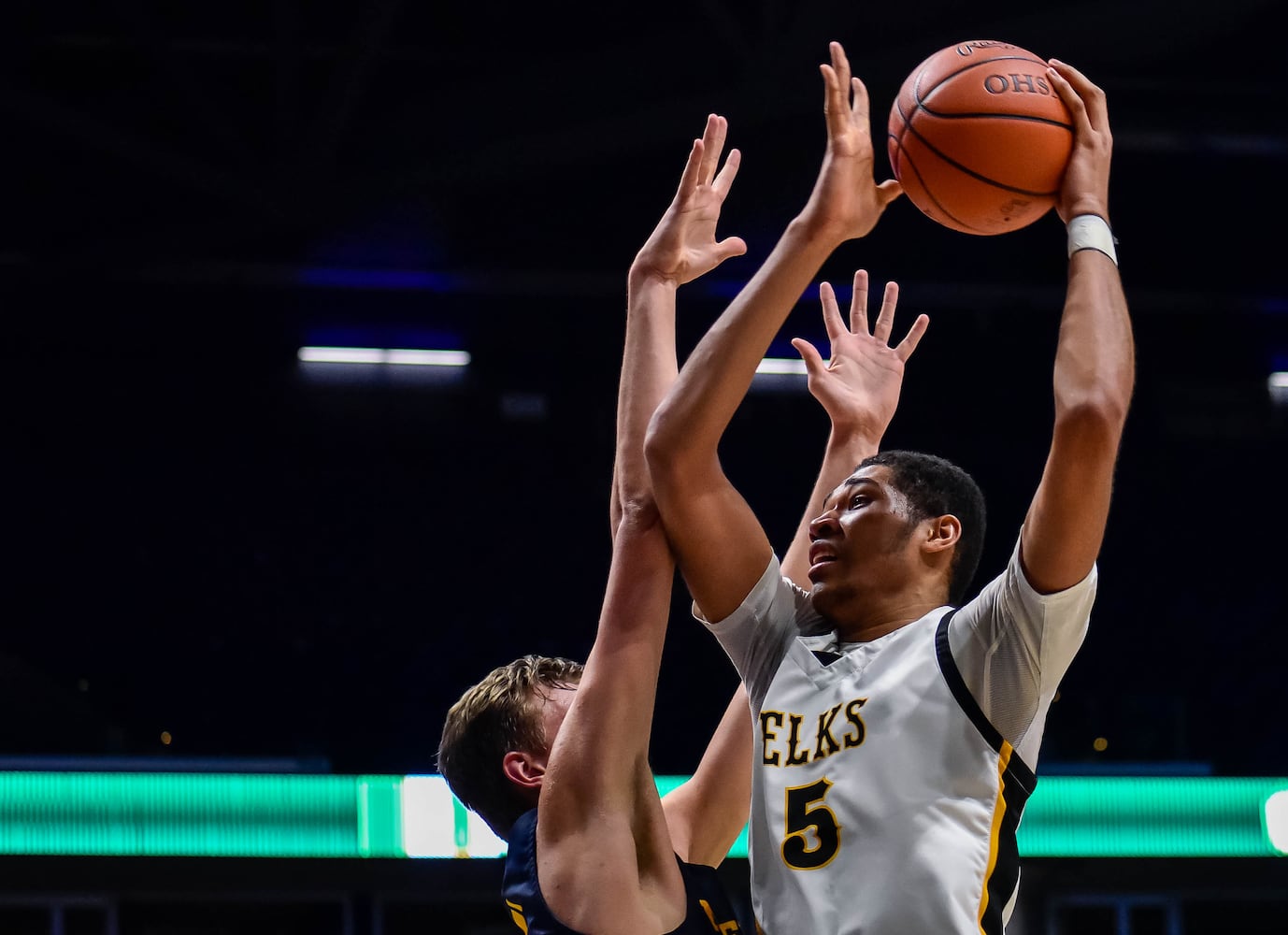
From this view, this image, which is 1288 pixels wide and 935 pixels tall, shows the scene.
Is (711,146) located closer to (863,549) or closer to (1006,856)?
(863,549)

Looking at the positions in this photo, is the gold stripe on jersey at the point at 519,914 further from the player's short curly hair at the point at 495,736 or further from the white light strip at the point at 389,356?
the white light strip at the point at 389,356

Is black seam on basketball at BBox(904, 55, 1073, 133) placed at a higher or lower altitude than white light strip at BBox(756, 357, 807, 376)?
lower

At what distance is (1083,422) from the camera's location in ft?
6.30

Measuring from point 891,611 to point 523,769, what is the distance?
2.11 feet

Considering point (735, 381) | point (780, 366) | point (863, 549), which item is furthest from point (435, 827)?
point (735, 381)

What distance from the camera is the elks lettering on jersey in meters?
2.05

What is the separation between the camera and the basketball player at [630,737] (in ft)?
7.06

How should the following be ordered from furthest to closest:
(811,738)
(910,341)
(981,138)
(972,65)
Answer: (910,341), (972,65), (981,138), (811,738)

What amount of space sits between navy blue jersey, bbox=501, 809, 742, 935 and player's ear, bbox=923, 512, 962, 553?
0.61m

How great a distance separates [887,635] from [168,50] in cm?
529

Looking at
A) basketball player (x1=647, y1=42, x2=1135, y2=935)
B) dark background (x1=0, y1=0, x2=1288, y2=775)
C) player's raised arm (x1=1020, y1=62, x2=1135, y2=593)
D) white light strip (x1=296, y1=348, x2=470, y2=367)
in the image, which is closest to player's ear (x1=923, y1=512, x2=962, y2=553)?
basketball player (x1=647, y1=42, x2=1135, y2=935)

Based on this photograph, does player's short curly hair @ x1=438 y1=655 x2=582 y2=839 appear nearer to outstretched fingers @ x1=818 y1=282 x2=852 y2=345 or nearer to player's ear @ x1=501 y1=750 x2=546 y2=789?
player's ear @ x1=501 y1=750 x2=546 y2=789

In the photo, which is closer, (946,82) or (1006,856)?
(1006,856)

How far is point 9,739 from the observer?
9227mm
